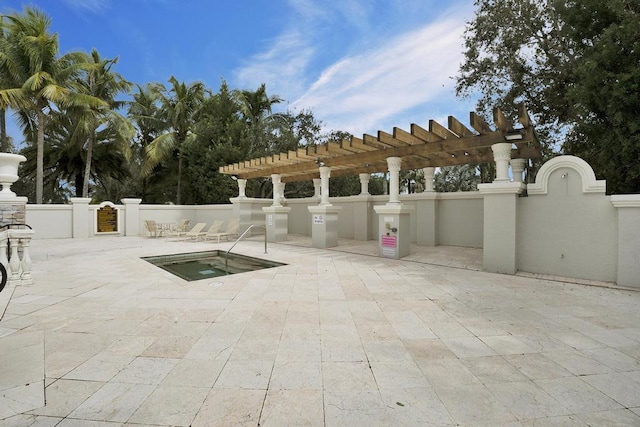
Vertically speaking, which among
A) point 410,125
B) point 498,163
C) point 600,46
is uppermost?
point 600,46

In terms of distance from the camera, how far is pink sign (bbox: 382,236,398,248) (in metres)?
8.76

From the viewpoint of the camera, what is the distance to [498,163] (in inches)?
288

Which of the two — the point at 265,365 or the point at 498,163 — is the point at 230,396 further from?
the point at 498,163

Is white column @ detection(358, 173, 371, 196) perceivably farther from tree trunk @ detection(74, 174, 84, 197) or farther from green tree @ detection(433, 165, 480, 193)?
Answer: tree trunk @ detection(74, 174, 84, 197)

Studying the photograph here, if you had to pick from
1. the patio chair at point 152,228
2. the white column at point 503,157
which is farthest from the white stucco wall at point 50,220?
the white column at point 503,157

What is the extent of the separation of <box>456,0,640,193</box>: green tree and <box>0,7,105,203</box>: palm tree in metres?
18.3

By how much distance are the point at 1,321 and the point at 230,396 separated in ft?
12.0

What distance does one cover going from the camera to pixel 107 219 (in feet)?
50.9

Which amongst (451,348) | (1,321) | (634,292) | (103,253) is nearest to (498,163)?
(634,292)

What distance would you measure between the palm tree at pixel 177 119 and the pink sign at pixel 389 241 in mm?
15706

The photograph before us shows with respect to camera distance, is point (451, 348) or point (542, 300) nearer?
point (451, 348)

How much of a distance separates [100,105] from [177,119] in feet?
15.9

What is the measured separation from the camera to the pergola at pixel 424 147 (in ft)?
22.9

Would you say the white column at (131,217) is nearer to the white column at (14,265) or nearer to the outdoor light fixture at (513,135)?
the white column at (14,265)
